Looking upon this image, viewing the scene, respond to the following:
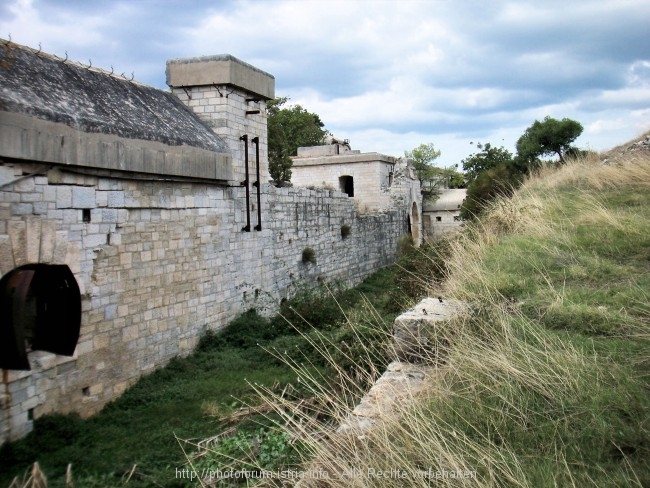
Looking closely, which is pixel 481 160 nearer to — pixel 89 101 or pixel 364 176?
pixel 364 176

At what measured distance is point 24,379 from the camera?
5.99 m

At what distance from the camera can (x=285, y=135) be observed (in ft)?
106

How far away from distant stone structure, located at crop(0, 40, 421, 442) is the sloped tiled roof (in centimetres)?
3

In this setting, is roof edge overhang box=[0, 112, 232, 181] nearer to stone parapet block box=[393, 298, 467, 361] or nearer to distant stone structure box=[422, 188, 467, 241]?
stone parapet block box=[393, 298, 467, 361]

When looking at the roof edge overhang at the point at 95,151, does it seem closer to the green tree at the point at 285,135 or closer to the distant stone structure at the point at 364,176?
the distant stone structure at the point at 364,176

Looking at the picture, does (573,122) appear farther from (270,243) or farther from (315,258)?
(270,243)

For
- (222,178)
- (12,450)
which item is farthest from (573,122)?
(12,450)

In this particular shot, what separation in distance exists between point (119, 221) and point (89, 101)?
1.78m

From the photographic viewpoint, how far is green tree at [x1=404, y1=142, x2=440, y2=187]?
3355 centimetres

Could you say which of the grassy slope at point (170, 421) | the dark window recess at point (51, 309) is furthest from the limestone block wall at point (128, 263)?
the grassy slope at point (170, 421)

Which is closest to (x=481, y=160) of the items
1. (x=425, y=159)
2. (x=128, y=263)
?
(x=425, y=159)

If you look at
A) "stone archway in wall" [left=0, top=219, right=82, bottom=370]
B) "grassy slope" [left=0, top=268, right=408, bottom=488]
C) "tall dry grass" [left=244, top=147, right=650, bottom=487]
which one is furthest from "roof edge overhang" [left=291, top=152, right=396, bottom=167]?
"tall dry grass" [left=244, top=147, right=650, bottom=487]

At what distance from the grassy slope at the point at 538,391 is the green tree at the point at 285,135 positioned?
23.3 meters

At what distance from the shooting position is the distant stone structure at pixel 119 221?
610 centimetres
